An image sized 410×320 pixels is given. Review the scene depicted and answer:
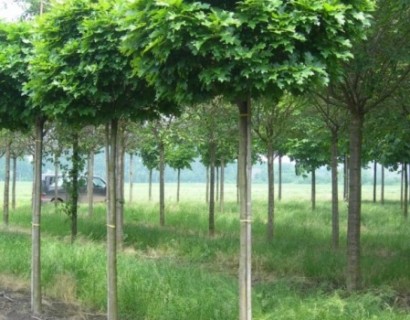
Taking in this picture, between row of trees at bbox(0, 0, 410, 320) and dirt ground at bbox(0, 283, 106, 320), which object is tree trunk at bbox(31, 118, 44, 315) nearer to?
row of trees at bbox(0, 0, 410, 320)

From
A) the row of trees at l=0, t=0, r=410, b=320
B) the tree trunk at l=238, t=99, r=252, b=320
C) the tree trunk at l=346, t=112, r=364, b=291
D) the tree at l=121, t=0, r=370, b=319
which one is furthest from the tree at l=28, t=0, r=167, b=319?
the tree trunk at l=346, t=112, r=364, b=291

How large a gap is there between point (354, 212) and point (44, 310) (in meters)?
4.33

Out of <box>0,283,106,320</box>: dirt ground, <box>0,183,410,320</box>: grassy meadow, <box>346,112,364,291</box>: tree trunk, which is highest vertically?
<box>346,112,364,291</box>: tree trunk

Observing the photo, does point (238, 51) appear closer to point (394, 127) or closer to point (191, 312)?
point (191, 312)

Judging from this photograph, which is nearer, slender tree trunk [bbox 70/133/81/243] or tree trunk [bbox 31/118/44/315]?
tree trunk [bbox 31/118/44/315]

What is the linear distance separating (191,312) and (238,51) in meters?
3.14

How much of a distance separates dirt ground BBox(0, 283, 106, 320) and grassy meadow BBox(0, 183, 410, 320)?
0.58 ft

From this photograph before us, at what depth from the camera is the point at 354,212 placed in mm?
7594

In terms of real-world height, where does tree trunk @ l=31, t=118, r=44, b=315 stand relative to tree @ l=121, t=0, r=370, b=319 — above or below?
below

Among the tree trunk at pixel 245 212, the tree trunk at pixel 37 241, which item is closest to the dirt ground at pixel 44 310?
the tree trunk at pixel 37 241

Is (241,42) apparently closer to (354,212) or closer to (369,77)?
(369,77)

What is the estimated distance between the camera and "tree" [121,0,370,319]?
11.5ft

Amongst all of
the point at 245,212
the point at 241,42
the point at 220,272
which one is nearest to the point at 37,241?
the point at 245,212

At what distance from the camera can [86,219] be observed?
16.1m
